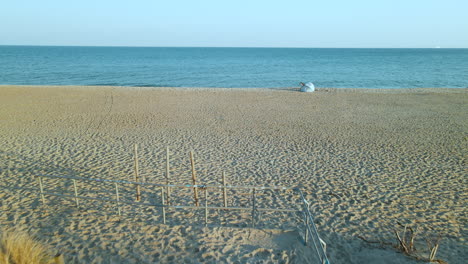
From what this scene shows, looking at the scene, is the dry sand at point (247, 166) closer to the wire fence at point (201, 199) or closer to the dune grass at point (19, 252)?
the wire fence at point (201, 199)

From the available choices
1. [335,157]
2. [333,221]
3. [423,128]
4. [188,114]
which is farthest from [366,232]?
[188,114]

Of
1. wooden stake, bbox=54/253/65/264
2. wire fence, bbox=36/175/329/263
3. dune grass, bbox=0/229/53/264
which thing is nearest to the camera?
dune grass, bbox=0/229/53/264

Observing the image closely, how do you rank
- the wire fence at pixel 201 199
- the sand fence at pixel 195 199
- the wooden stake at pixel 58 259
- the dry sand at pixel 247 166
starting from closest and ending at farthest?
the wooden stake at pixel 58 259
the dry sand at pixel 247 166
the sand fence at pixel 195 199
the wire fence at pixel 201 199

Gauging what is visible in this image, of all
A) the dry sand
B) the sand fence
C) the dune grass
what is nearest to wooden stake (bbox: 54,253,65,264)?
the dune grass

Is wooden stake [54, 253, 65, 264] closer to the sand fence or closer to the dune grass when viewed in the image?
the dune grass

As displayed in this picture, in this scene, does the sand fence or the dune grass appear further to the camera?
the sand fence

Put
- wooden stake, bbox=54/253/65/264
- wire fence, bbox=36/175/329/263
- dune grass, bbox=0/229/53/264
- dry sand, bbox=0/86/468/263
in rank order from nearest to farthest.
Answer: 1. dune grass, bbox=0/229/53/264
2. wooden stake, bbox=54/253/65/264
3. dry sand, bbox=0/86/468/263
4. wire fence, bbox=36/175/329/263

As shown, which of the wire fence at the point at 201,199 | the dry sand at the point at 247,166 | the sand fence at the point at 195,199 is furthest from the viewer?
the wire fence at the point at 201,199

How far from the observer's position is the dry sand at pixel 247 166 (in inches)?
212

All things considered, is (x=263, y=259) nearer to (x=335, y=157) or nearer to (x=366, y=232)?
(x=366, y=232)

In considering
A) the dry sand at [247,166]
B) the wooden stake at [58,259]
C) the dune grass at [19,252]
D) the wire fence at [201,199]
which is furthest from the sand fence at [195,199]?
the dune grass at [19,252]

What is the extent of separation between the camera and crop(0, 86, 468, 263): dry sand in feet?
17.7

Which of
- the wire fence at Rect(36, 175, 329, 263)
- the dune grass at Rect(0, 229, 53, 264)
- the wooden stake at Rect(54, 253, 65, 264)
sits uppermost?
the dune grass at Rect(0, 229, 53, 264)

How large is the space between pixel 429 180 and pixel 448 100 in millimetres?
15150
